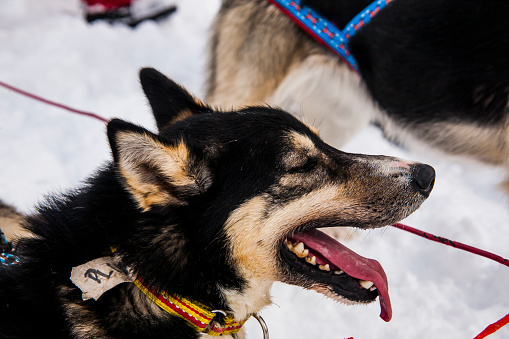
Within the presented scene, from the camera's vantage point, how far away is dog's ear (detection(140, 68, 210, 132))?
2.18m

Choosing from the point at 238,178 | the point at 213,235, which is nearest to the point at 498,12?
the point at 238,178

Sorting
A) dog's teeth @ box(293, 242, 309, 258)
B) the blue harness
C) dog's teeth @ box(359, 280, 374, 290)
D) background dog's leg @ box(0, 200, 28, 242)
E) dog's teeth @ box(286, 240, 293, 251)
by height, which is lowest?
dog's teeth @ box(359, 280, 374, 290)

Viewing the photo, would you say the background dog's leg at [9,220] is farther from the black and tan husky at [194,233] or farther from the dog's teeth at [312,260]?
the dog's teeth at [312,260]

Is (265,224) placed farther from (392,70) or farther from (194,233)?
(392,70)

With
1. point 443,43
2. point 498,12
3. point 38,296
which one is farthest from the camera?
point 443,43

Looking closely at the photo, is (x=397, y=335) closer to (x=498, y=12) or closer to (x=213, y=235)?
(x=213, y=235)

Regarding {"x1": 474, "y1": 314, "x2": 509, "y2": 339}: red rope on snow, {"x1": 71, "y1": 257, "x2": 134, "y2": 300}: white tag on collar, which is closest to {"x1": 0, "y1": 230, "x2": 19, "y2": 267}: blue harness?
{"x1": 71, "y1": 257, "x2": 134, "y2": 300}: white tag on collar

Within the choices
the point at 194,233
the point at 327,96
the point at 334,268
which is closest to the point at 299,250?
the point at 334,268

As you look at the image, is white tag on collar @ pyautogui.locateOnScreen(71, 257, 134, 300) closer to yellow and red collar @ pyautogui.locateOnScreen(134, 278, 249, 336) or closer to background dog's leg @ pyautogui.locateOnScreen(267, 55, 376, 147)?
yellow and red collar @ pyautogui.locateOnScreen(134, 278, 249, 336)

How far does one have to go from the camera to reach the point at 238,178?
1.79 meters

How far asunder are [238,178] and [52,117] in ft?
10.7

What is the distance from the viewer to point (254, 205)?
1.78m

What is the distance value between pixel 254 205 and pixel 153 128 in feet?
8.94

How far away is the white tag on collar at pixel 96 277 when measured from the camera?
1.61 m
